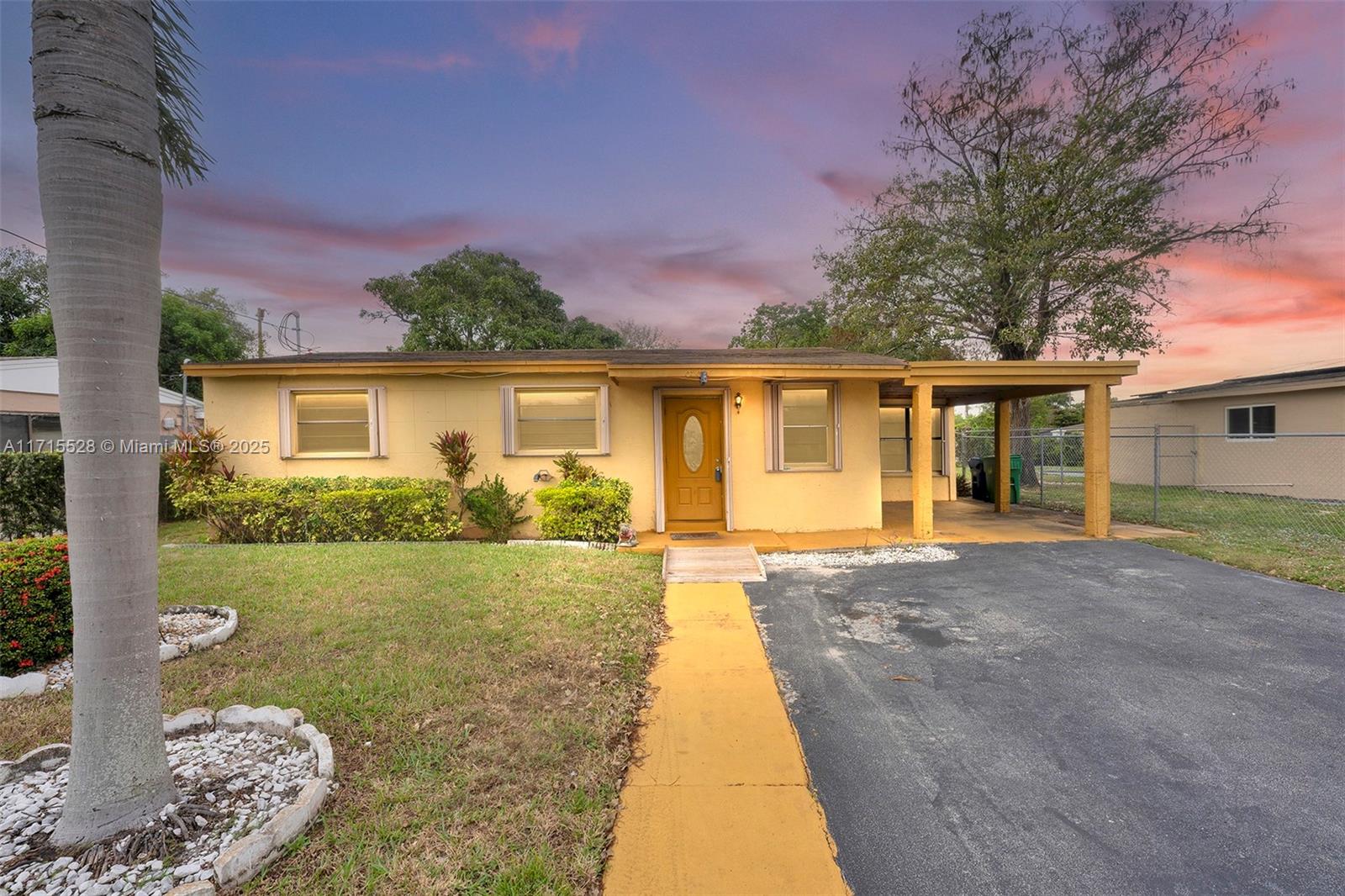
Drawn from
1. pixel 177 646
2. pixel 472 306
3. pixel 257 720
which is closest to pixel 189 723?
pixel 257 720

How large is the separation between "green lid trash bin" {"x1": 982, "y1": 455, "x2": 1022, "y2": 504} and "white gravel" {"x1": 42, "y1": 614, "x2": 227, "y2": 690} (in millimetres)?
13027

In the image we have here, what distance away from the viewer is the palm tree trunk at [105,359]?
1.65 meters

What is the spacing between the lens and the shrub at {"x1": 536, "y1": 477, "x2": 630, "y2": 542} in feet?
23.9

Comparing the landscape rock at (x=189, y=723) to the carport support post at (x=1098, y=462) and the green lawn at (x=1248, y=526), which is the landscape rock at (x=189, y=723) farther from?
the carport support post at (x=1098, y=462)

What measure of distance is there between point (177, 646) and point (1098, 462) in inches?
438

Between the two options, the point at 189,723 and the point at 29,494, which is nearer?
the point at 189,723

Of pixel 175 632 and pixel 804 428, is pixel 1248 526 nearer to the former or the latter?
pixel 804 428

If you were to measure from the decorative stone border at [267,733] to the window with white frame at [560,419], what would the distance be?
5592 mm

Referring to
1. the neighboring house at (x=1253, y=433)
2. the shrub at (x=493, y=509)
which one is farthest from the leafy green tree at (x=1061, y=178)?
the shrub at (x=493, y=509)

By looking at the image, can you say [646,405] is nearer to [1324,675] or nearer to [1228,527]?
[1324,675]

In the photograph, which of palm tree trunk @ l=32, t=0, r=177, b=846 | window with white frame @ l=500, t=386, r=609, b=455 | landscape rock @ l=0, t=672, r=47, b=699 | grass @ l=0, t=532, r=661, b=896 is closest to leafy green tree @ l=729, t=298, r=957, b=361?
window with white frame @ l=500, t=386, r=609, b=455

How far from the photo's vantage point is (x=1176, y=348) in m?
13.4

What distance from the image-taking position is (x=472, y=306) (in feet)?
68.0

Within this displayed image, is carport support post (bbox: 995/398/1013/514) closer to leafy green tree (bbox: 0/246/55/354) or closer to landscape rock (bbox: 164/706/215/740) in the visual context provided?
landscape rock (bbox: 164/706/215/740)
